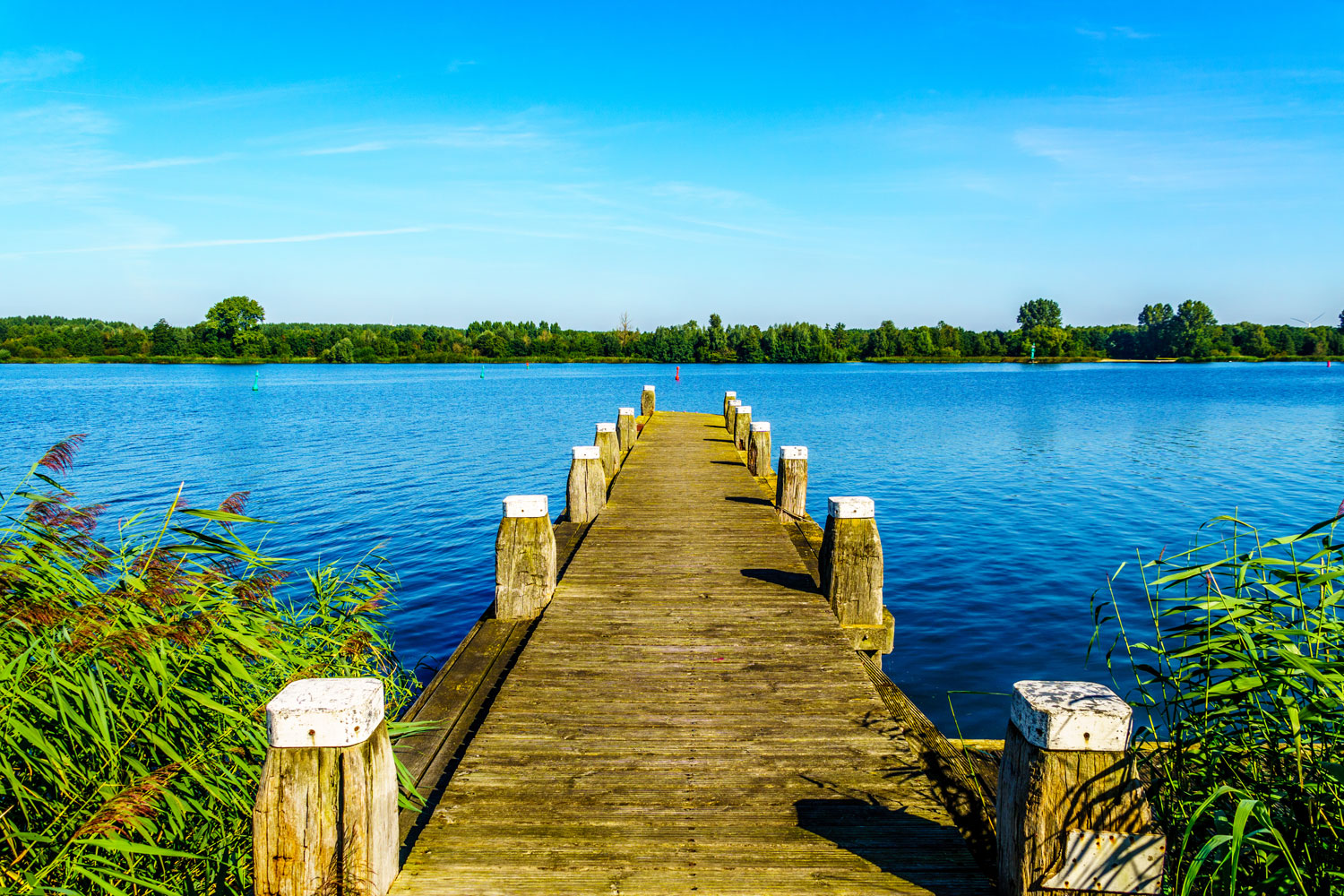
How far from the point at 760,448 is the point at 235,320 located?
13261 cm

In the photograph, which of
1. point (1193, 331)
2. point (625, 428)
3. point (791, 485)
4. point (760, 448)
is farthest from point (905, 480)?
point (1193, 331)

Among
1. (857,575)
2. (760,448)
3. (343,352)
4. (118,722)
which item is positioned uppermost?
(343,352)

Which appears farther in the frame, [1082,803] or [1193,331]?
[1193,331]

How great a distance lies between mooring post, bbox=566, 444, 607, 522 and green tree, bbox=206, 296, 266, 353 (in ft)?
431

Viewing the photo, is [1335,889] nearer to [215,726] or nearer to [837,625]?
[837,625]

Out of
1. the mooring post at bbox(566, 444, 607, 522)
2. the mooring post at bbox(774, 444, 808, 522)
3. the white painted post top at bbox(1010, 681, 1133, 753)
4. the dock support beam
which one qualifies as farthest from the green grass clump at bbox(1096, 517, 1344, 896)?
the mooring post at bbox(566, 444, 607, 522)

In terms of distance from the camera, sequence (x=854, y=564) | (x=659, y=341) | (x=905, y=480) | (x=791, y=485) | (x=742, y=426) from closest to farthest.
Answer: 1. (x=854, y=564)
2. (x=791, y=485)
3. (x=742, y=426)
4. (x=905, y=480)
5. (x=659, y=341)

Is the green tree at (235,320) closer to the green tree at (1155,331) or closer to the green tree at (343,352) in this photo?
the green tree at (343,352)

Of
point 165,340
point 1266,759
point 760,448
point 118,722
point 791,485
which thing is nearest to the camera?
point 1266,759

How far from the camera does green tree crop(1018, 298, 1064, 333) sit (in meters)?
144

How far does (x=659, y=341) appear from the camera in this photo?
441ft

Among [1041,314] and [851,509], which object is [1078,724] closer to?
[851,509]

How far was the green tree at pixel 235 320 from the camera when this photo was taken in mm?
119812

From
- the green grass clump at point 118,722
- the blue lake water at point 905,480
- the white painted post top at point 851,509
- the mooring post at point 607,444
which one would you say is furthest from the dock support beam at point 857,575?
the mooring post at point 607,444
